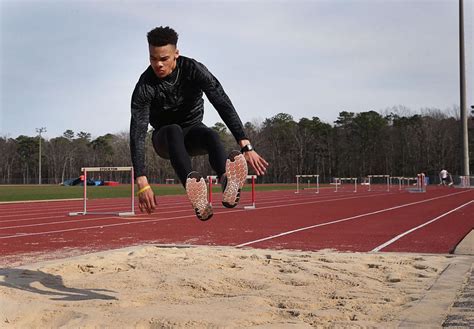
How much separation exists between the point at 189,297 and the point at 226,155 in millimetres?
1879

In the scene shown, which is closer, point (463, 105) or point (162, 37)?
point (162, 37)

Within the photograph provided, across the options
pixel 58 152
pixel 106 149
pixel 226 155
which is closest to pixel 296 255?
pixel 226 155

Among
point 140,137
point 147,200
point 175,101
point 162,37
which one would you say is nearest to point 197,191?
point 147,200

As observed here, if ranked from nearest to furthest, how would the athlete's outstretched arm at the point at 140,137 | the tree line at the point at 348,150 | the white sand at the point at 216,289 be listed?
the athlete's outstretched arm at the point at 140,137, the white sand at the point at 216,289, the tree line at the point at 348,150

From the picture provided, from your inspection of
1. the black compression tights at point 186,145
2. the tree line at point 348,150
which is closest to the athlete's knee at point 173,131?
the black compression tights at point 186,145

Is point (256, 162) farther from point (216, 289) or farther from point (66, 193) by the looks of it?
point (66, 193)

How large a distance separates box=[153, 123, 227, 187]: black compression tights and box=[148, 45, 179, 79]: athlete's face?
0.37m

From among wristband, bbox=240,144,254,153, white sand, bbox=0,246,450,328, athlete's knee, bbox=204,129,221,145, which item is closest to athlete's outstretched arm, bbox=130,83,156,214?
athlete's knee, bbox=204,129,221,145

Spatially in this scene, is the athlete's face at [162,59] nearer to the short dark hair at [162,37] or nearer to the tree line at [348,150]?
the short dark hair at [162,37]

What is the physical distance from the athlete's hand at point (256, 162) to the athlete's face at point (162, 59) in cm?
77

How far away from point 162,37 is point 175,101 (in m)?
0.44

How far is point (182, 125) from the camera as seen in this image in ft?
12.0

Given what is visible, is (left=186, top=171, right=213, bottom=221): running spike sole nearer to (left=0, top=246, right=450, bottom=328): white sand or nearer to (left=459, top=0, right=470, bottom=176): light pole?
(left=0, top=246, right=450, bottom=328): white sand

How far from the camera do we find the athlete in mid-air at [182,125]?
3.40 metres
